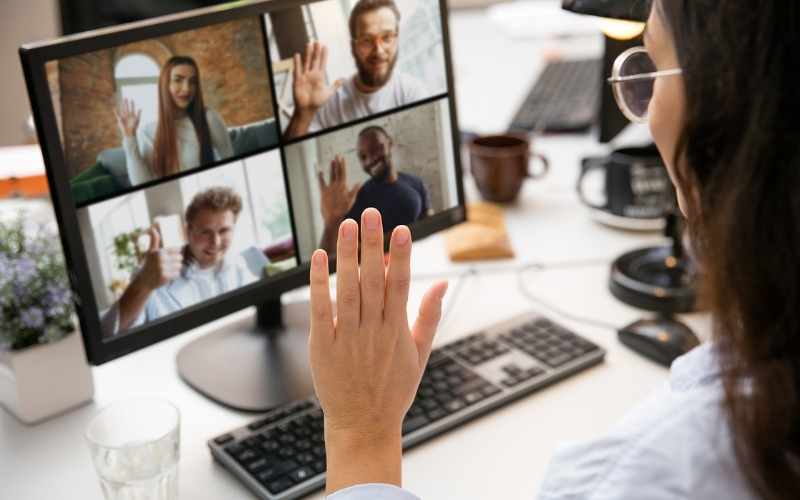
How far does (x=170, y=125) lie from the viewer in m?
0.86

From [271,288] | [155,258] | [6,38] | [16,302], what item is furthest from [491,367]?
[6,38]

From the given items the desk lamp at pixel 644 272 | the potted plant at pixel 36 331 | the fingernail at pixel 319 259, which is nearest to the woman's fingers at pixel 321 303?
the fingernail at pixel 319 259

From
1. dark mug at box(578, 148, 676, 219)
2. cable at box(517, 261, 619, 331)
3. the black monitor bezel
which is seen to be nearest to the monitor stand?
the black monitor bezel

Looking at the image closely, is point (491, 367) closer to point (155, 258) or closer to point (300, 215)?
point (300, 215)

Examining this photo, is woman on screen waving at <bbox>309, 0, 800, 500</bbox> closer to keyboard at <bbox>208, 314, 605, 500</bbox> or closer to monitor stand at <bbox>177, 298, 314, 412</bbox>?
keyboard at <bbox>208, 314, 605, 500</bbox>

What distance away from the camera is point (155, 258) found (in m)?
0.88

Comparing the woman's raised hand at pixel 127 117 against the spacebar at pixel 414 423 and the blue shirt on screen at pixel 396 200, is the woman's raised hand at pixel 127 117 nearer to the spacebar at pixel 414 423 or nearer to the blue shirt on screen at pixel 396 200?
the blue shirt on screen at pixel 396 200

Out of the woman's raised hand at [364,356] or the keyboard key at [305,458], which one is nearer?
the woman's raised hand at [364,356]

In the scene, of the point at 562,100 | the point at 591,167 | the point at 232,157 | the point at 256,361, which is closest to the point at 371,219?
the point at 232,157

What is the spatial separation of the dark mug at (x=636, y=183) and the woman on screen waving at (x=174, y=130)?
0.72 meters

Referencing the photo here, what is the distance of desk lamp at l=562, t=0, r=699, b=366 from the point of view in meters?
1.01

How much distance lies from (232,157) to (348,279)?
27cm

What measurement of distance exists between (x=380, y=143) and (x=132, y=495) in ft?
1.58

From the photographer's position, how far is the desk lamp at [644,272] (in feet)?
3.30
